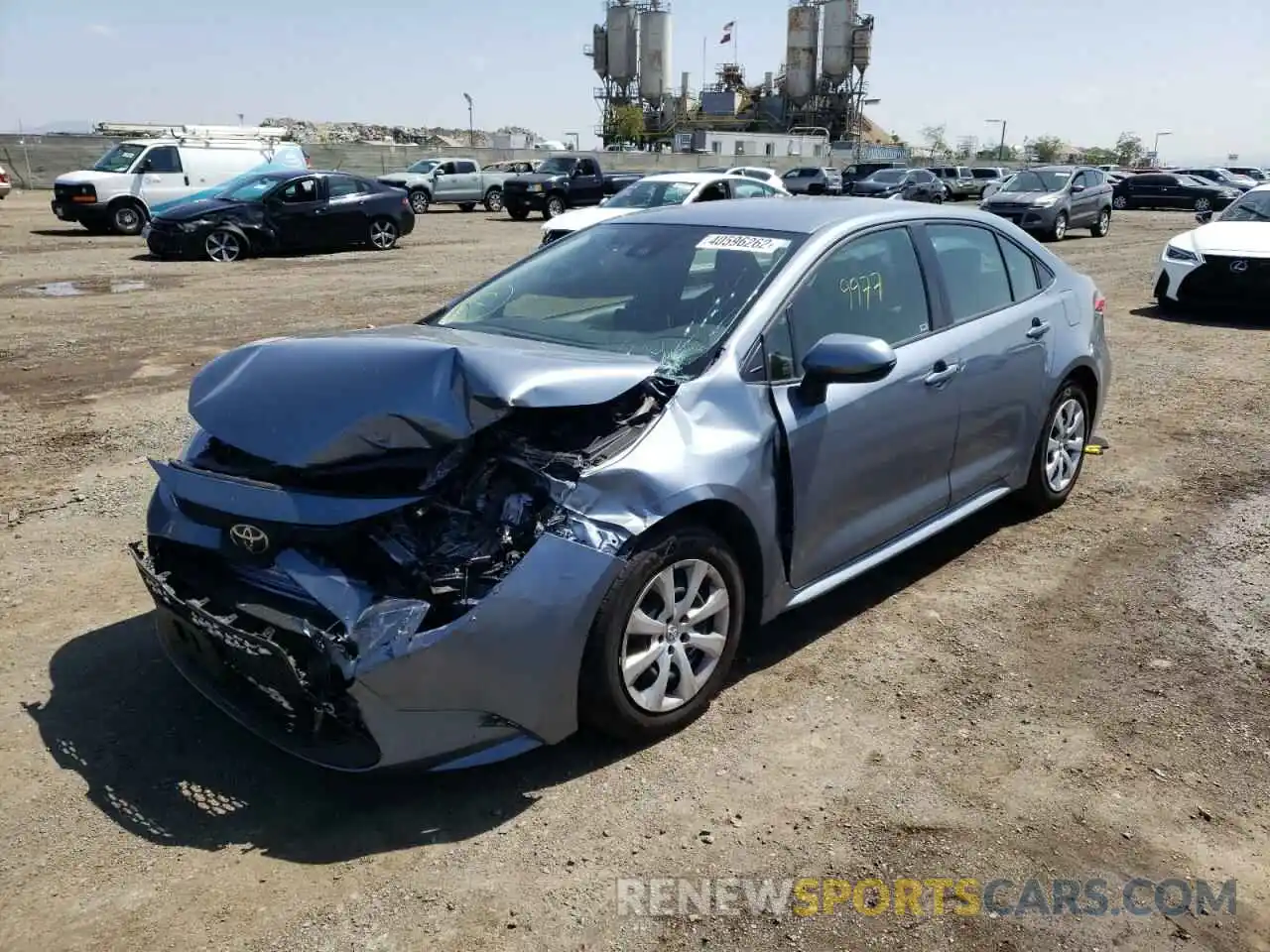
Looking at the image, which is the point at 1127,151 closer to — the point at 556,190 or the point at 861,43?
the point at 861,43

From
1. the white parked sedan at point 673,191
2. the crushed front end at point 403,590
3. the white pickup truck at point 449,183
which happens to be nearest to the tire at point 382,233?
the white parked sedan at point 673,191

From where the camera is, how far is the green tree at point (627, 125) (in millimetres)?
93650

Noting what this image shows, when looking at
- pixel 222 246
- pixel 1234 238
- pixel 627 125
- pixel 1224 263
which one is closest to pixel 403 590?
pixel 1224 263

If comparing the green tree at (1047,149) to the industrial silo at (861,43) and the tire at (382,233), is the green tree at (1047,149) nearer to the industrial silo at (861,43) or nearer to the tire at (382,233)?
the industrial silo at (861,43)

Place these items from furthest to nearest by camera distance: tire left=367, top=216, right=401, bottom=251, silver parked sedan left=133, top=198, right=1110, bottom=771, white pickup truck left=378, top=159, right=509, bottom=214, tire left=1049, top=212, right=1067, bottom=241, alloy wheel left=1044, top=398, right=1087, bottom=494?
white pickup truck left=378, top=159, right=509, bottom=214 < tire left=1049, top=212, right=1067, bottom=241 < tire left=367, top=216, right=401, bottom=251 < alloy wheel left=1044, top=398, right=1087, bottom=494 < silver parked sedan left=133, top=198, right=1110, bottom=771

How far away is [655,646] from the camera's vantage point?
3.18 meters

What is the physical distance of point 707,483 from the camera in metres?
3.17

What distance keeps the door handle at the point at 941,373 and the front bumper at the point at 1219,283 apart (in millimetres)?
8818

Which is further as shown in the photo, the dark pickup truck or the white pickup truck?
the white pickup truck

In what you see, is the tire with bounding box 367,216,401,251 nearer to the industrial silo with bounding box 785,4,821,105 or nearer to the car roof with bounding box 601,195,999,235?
the car roof with bounding box 601,195,999,235

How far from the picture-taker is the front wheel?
774 inches

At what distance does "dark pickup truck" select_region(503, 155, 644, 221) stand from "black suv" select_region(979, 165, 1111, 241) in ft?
36.2

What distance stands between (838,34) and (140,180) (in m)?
83.4

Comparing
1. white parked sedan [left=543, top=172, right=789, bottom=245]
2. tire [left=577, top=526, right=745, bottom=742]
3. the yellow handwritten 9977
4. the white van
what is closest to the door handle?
the yellow handwritten 9977
